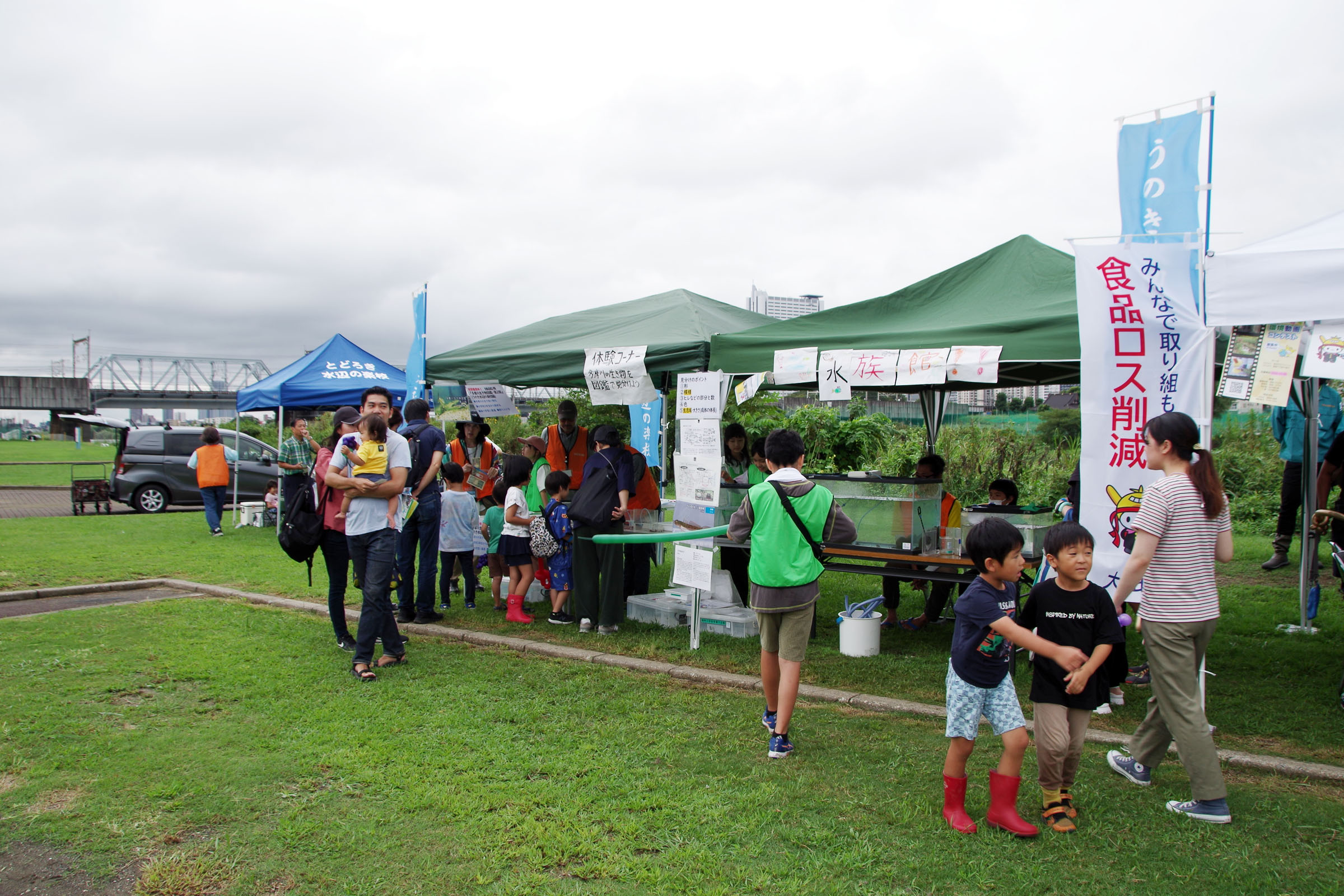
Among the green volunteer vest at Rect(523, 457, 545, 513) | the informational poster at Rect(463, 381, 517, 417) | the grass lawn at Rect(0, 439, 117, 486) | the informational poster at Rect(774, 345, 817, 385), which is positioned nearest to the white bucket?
the informational poster at Rect(774, 345, 817, 385)

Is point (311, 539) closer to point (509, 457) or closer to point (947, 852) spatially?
point (509, 457)

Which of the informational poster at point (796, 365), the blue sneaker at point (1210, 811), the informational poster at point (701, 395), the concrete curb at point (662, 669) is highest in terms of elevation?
the informational poster at point (796, 365)

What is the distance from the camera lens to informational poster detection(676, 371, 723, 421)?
21.0ft

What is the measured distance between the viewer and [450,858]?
3201mm

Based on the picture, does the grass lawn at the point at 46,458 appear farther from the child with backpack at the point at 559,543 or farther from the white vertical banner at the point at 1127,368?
the white vertical banner at the point at 1127,368

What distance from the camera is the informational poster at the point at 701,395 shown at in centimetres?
640

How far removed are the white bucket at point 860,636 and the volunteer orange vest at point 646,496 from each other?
2207 millimetres

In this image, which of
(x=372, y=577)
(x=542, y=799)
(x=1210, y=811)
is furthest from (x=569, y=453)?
(x=1210, y=811)

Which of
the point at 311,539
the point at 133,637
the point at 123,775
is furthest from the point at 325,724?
the point at 133,637

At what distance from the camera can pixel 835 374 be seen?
5.90 metres

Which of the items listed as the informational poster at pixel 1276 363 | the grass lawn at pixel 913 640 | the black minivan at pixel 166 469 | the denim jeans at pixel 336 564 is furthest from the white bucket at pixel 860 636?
the black minivan at pixel 166 469

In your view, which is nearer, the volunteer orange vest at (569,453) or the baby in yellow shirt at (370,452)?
the baby in yellow shirt at (370,452)

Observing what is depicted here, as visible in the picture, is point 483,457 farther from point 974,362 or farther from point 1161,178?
point 1161,178

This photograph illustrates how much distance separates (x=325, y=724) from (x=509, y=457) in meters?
3.26
